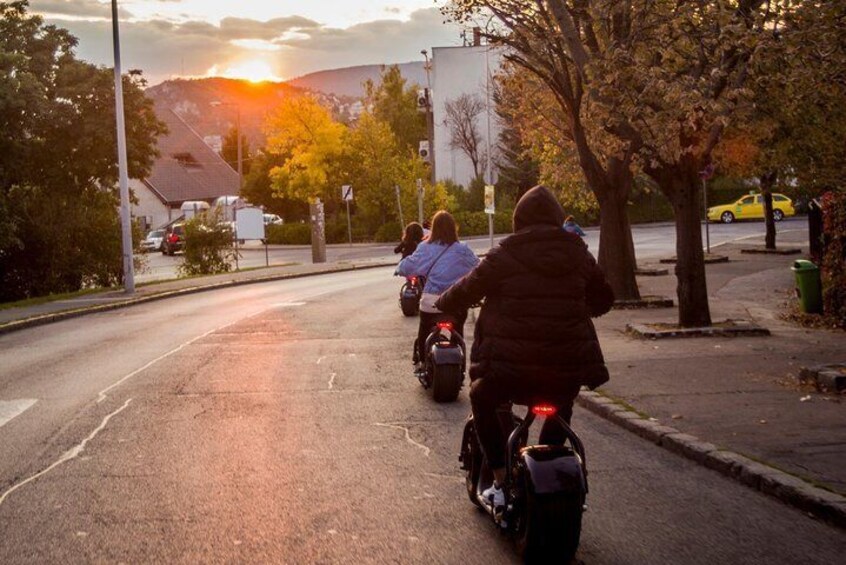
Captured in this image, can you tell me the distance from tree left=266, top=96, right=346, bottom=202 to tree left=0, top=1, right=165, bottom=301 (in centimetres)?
2954

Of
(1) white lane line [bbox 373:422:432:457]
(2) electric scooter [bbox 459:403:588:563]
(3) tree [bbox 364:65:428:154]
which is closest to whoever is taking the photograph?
(2) electric scooter [bbox 459:403:588:563]

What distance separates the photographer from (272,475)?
7516 millimetres

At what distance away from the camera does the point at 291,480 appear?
7344 mm

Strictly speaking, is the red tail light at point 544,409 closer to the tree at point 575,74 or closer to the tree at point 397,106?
the tree at point 575,74

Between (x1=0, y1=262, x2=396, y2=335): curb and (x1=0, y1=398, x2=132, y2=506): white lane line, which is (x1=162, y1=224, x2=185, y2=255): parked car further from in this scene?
(x1=0, y1=398, x2=132, y2=506): white lane line

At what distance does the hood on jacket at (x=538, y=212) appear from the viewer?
5418 millimetres

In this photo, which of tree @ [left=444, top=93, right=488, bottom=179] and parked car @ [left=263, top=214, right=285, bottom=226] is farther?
tree @ [left=444, top=93, right=488, bottom=179]

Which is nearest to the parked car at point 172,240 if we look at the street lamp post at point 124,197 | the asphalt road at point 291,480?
the street lamp post at point 124,197

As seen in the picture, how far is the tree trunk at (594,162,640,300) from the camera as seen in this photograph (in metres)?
20.7

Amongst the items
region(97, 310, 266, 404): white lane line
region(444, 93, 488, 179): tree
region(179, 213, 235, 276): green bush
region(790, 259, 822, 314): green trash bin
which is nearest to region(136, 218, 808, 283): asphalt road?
region(179, 213, 235, 276): green bush

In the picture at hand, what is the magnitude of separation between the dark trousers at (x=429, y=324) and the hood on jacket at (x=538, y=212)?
4.45 metres

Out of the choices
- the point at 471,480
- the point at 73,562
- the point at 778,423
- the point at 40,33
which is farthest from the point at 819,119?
the point at 40,33

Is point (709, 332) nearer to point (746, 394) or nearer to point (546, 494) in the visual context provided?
point (746, 394)

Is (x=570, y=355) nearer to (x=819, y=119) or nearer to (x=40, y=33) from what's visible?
(x=819, y=119)
